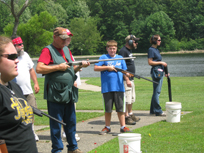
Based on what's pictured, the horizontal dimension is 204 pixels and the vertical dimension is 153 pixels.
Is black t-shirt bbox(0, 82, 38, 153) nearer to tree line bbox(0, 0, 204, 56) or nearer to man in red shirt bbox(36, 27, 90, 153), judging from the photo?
man in red shirt bbox(36, 27, 90, 153)

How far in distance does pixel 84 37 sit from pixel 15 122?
324ft

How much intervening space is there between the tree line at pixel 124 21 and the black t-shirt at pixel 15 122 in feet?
272

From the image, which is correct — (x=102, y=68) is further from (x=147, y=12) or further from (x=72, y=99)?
(x=147, y=12)

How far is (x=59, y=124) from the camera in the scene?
5492 mm

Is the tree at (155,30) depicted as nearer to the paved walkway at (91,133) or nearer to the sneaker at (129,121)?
the paved walkway at (91,133)

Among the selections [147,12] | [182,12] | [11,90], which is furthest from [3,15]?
[11,90]

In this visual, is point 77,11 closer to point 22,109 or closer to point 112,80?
point 112,80

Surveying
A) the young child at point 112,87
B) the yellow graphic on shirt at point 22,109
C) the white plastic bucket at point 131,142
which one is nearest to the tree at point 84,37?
the young child at point 112,87

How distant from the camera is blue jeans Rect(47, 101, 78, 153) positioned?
5469 mm

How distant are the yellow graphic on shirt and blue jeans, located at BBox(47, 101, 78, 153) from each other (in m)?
2.52

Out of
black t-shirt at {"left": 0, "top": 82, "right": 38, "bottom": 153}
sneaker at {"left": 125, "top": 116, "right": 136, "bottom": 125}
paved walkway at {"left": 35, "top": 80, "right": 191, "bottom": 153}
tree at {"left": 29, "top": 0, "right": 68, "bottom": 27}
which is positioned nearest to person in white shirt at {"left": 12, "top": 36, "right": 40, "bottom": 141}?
paved walkway at {"left": 35, "top": 80, "right": 191, "bottom": 153}

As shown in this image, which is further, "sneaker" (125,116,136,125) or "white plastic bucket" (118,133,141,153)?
"sneaker" (125,116,136,125)

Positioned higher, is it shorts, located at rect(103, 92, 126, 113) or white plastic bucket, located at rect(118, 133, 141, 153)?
shorts, located at rect(103, 92, 126, 113)

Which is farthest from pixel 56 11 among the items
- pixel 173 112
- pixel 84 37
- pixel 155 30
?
pixel 173 112
